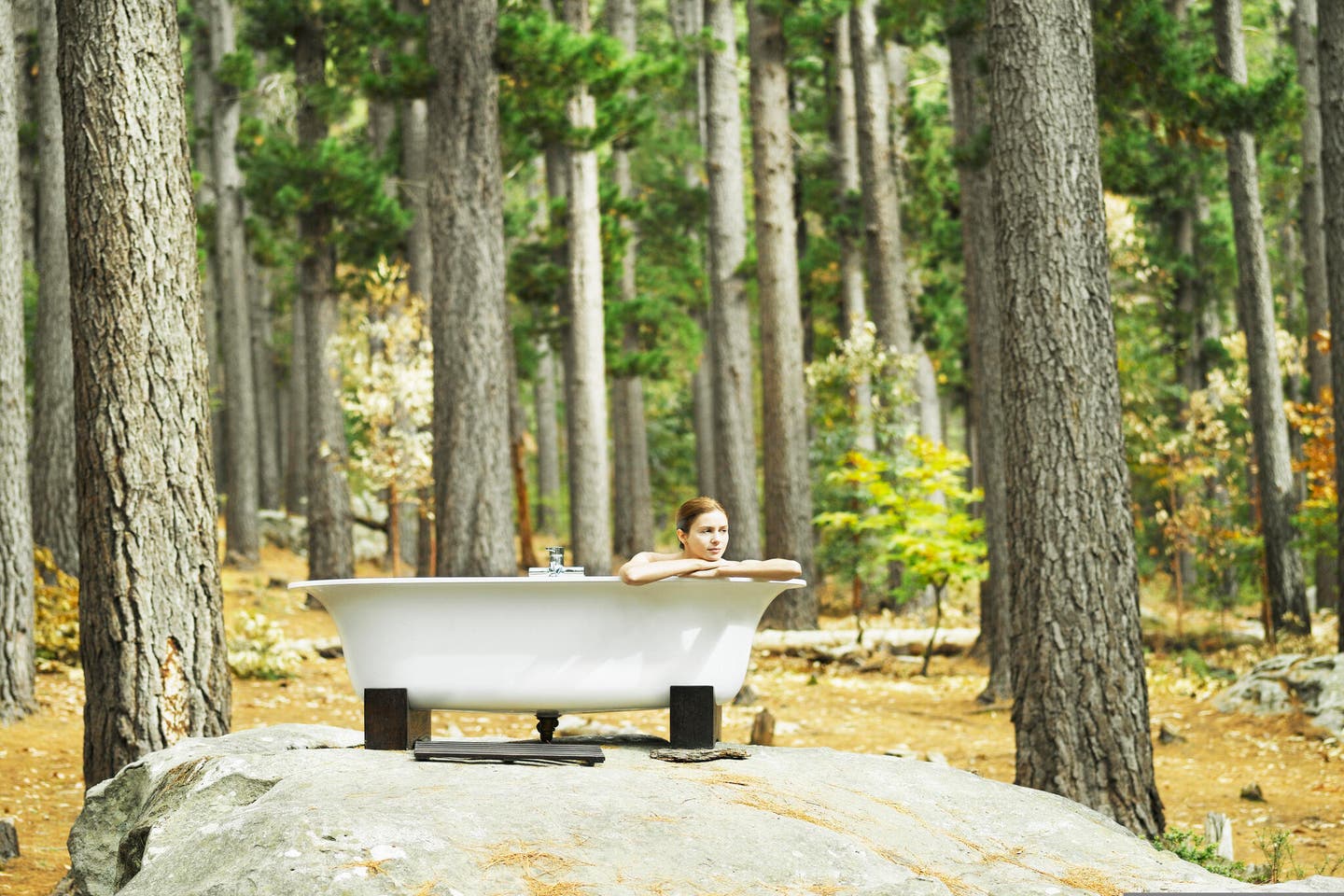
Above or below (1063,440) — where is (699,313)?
above

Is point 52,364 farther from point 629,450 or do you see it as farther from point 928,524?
point 629,450

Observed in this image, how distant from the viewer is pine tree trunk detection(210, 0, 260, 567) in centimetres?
1828

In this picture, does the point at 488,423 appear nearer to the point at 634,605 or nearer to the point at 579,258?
the point at 579,258

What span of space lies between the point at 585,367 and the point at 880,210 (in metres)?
5.33

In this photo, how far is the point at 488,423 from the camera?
11.0 metres

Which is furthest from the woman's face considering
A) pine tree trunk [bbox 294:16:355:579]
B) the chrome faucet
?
pine tree trunk [bbox 294:16:355:579]

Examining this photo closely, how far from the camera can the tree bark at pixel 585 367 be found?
14.0 meters

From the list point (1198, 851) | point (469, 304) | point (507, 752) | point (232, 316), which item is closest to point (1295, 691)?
point (1198, 851)

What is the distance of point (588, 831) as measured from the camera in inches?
147

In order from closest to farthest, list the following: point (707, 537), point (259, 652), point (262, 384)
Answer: point (707, 537)
point (259, 652)
point (262, 384)

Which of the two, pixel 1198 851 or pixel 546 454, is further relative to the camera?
pixel 546 454

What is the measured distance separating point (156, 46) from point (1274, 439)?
43.4ft

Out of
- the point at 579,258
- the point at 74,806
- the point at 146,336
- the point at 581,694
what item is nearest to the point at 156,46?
the point at 146,336

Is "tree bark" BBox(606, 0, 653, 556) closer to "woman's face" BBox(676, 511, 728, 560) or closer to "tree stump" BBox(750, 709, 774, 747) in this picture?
"tree stump" BBox(750, 709, 774, 747)
